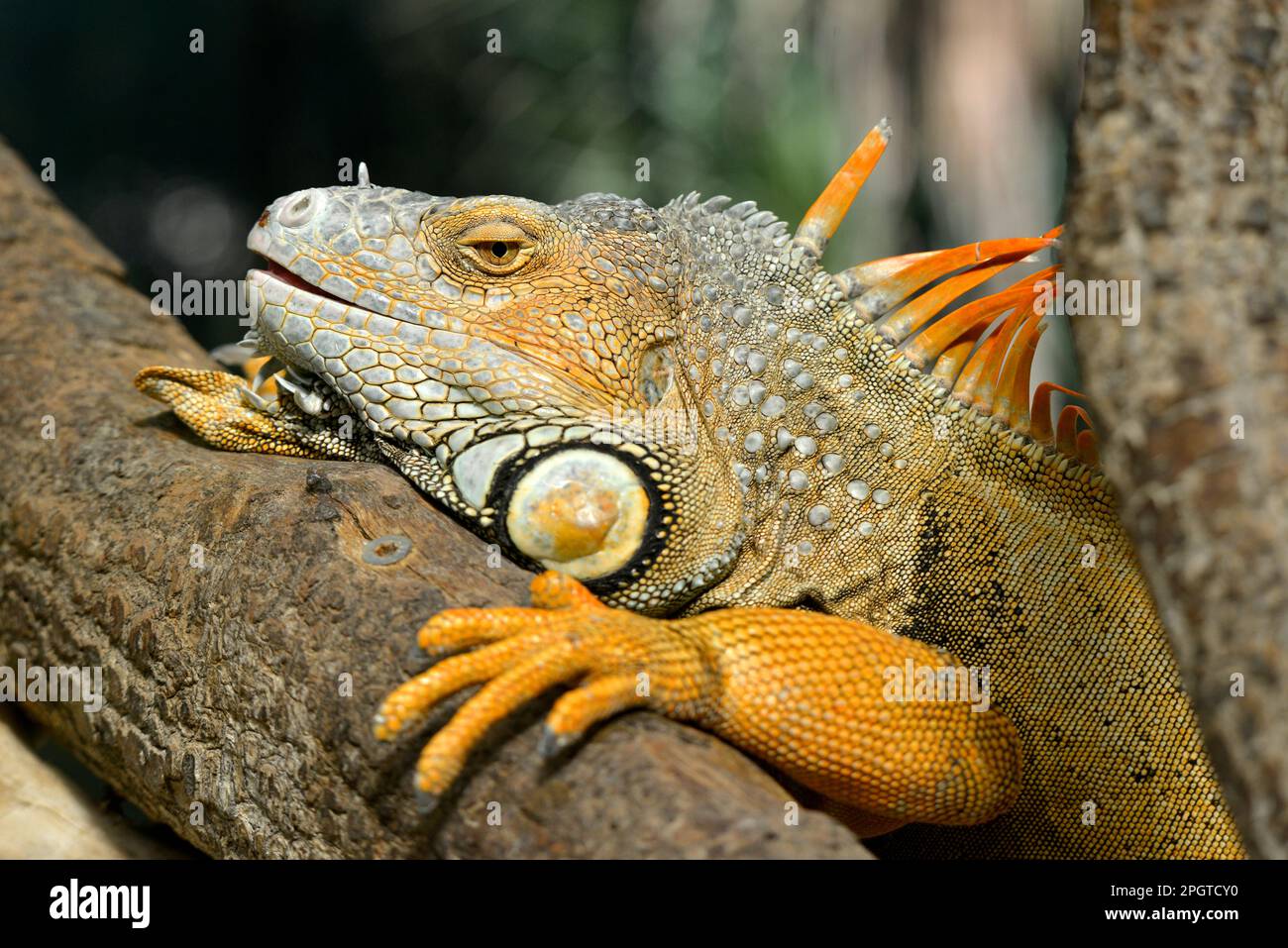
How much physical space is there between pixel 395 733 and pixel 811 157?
524cm

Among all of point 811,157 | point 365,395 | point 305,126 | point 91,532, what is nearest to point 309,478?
point 365,395

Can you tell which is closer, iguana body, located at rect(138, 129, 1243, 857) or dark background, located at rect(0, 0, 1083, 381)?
iguana body, located at rect(138, 129, 1243, 857)

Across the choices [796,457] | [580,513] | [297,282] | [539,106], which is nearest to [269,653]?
[580,513]

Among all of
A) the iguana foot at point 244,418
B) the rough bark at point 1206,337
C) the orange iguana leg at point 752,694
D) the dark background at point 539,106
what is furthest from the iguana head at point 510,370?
the dark background at point 539,106

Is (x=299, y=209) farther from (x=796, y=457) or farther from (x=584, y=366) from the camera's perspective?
(x=796, y=457)

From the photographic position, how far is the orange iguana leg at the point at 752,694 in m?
1.84

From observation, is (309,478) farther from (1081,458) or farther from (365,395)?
(1081,458)

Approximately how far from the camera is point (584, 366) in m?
2.46

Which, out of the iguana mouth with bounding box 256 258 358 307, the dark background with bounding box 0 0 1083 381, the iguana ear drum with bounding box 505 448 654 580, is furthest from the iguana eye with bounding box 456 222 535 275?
the dark background with bounding box 0 0 1083 381

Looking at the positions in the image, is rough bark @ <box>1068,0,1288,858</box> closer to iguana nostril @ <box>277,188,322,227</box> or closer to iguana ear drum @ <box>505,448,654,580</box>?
iguana ear drum @ <box>505,448,654,580</box>

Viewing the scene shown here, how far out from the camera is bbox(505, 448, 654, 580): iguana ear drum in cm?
232

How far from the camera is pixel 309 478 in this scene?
2375 millimetres

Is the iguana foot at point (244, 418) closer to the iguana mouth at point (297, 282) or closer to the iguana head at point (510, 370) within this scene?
the iguana head at point (510, 370)
